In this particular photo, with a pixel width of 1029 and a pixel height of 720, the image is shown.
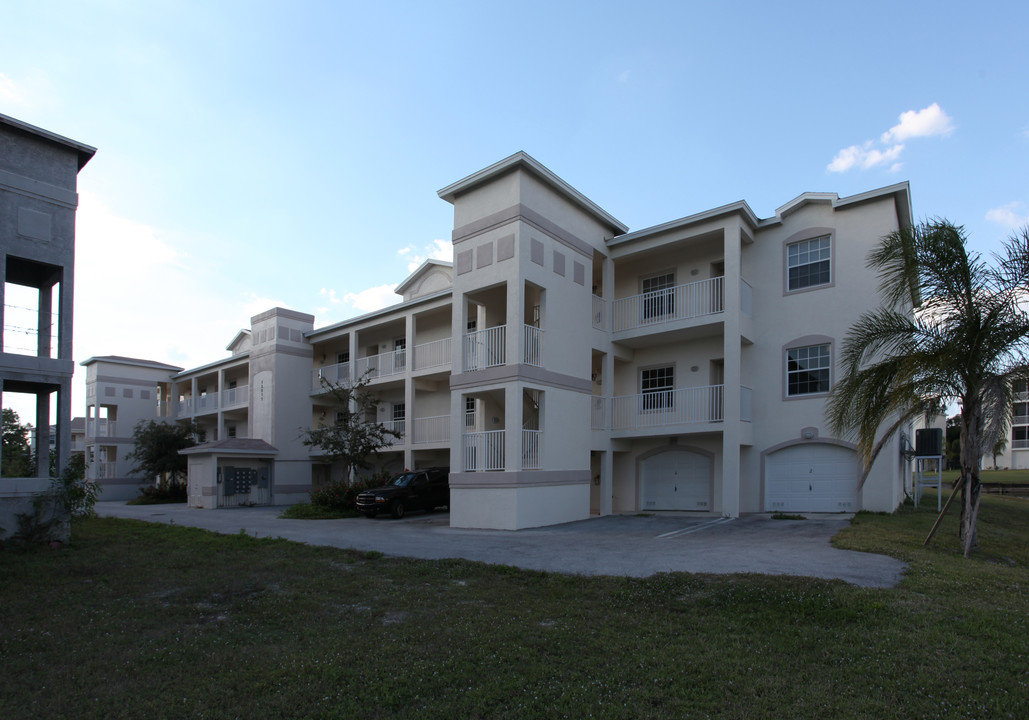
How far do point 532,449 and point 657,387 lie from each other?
17.9 feet

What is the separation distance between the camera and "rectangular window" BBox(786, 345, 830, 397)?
18906mm

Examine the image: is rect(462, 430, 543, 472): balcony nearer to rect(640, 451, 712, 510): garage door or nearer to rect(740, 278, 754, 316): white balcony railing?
rect(640, 451, 712, 510): garage door

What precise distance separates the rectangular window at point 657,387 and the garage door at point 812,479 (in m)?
3.36

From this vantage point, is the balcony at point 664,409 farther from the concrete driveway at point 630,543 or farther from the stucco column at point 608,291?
the concrete driveway at point 630,543

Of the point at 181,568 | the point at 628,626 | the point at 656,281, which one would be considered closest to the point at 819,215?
the point at 656,281

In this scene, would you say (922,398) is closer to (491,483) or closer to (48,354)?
(491,483)

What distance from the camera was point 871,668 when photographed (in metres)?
5.49

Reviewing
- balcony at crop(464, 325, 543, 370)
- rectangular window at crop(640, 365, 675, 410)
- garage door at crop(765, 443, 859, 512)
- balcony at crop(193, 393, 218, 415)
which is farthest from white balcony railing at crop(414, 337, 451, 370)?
balcony at crop(193, 393, 218, 415)

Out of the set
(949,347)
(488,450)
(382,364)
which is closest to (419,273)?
(382,364)

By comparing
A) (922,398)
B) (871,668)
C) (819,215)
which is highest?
(819,215)

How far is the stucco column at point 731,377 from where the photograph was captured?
18.5 meters

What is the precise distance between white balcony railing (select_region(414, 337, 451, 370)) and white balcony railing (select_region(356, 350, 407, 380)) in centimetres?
91

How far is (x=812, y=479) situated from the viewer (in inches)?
746

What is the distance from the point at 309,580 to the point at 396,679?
4751 millimetres
